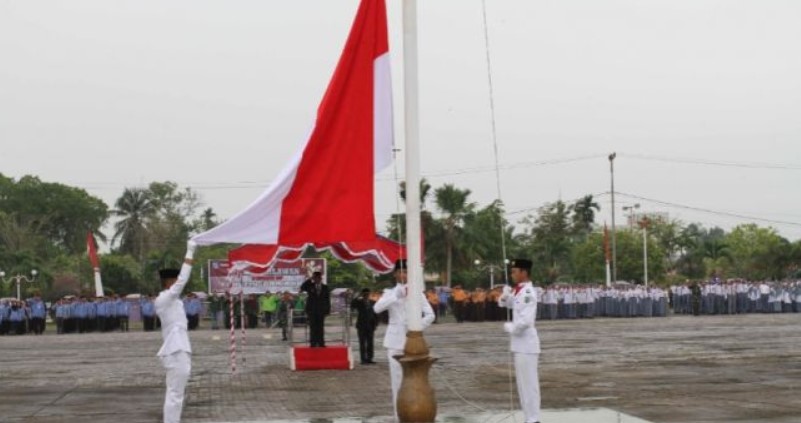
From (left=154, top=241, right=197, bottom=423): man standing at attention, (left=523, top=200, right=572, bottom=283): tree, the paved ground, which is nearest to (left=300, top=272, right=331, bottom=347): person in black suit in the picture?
the paved ground

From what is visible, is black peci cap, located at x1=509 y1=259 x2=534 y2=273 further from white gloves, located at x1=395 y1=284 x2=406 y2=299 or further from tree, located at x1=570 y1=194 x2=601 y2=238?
tree, located at x1=570 y1=194 x2=601 y2=238

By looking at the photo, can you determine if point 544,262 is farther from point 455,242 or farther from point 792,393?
point 792,393

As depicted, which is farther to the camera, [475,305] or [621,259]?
[621,259]

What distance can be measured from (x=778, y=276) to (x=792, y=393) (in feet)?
232

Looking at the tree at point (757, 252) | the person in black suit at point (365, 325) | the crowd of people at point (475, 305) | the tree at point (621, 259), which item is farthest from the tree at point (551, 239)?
the person in black suit at point (365, 325)

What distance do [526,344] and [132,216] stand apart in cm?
9750

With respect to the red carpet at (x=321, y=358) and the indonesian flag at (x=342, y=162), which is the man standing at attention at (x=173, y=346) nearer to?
the indonesian flag at (x=342, y=162)

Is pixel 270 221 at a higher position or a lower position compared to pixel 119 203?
lower

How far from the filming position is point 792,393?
45.9 feet

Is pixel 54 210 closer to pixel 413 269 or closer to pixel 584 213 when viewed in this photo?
pixel 584 213

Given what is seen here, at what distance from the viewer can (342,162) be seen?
10289 millimetres

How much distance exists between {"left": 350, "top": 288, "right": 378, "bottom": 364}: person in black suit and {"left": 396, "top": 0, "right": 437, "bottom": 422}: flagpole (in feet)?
36.7

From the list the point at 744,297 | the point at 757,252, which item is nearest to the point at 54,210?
the point at 757,252

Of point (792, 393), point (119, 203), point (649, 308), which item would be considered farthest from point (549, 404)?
point (119, 203)
